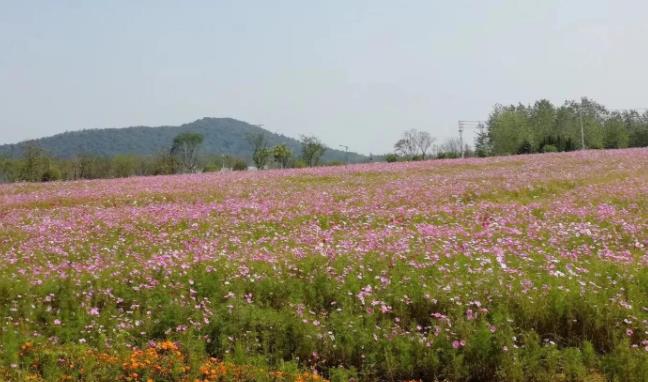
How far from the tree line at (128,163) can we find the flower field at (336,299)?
65761 millimetres

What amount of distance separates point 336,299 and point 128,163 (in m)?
96.7

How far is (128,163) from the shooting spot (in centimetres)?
10019

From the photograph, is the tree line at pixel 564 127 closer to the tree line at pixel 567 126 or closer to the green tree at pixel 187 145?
the tree line at pixel 567 126

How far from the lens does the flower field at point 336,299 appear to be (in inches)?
315

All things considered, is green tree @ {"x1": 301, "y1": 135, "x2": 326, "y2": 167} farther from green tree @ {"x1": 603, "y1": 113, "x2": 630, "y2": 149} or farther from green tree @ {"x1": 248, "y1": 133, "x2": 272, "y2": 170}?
green tree @ {"x1": 603, "y1": 113, "x2": 630, "y2": 149}

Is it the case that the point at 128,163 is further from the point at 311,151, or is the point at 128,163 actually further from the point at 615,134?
the point at 615,134

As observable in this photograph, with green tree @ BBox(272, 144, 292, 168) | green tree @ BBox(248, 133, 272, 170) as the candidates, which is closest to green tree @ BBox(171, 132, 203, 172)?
green tree @ BBox(248, 133, 272, 170)

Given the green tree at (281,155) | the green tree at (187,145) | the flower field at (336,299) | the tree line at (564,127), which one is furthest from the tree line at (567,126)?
the flower field at (336,299)

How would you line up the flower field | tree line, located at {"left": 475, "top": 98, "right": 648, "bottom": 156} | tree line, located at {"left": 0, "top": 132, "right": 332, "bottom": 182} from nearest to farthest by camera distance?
the flower field → tree line, located at {"left": 0, "top": 132, "right": 332, "bottom": 182} → tree line, located at {"left": 475, "top": 98, "right": 648, "bottom": 156}

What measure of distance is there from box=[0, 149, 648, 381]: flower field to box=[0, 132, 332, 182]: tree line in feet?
216

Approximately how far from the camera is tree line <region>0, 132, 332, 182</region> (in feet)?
251

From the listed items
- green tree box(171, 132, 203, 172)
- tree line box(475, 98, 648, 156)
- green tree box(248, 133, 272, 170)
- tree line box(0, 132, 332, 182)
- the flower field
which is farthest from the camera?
green tree box(171, 132, 203, 172)

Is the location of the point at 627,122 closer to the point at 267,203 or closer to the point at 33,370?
the point at 267,203

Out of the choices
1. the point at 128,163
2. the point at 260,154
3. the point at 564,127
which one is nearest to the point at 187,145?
the point at 260,154
